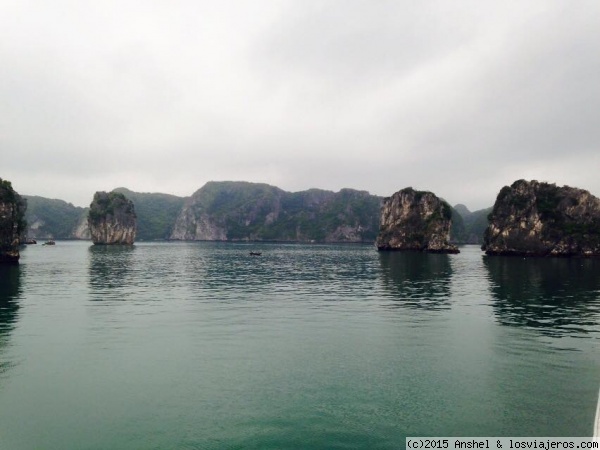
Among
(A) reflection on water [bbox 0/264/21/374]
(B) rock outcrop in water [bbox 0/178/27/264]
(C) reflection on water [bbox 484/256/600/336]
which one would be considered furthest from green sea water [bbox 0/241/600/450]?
(B) rock outcrop in water [bbox 0/178/27/264]

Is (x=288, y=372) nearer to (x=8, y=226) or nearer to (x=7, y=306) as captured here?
(x=7, y=306)

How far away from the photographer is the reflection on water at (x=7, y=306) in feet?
110

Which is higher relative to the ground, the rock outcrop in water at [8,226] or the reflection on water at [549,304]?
the rock outcrop in water at [8,226]

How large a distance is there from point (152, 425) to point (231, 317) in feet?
84.7

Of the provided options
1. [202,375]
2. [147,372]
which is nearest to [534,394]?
[202,375]

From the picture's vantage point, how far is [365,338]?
36250mm

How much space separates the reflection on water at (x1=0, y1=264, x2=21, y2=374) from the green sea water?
0.88 ft

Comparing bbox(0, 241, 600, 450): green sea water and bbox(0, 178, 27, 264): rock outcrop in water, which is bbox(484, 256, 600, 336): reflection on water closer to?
bbox(0, 241, 600, 450): green sea water

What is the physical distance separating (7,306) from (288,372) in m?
44.4

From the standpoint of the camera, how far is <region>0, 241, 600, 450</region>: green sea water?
19219 millimetres

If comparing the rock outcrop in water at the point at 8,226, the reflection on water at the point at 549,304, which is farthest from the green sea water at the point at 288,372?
the rock outcrop in water at the point at 8,226

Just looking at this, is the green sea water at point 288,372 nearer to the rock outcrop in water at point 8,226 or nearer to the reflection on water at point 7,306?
the reflection on water at point 7,306

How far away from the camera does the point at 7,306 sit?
5225 cm

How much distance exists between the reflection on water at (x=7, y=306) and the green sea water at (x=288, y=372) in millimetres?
269
